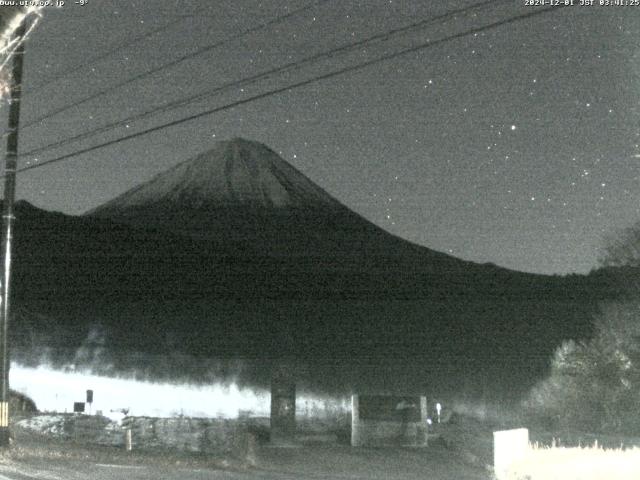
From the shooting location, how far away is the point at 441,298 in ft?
172

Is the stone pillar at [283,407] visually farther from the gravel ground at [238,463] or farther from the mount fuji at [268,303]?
the mount fuji at [268,303]

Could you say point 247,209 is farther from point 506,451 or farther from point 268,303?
point 506,451

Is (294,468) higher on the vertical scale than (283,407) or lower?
lower

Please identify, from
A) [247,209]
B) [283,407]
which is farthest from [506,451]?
[247,209]

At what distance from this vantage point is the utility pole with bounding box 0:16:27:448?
744 inches

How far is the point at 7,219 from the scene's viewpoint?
19.7 metres

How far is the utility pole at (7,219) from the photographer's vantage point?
62.0 ft

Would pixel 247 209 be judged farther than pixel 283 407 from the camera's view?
Yes

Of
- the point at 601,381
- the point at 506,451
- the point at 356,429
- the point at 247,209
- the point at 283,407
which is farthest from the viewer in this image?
the point at 247,209

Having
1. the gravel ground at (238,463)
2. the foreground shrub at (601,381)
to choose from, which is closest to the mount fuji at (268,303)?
the foreground shrub at (601,381)

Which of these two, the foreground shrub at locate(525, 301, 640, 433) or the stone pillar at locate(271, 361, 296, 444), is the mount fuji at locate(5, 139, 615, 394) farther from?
the stone pillar at locate(271, 361, 296, 444)

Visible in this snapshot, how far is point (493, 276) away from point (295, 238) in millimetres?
43718

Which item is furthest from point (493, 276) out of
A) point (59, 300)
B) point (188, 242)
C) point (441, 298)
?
point (59, 300)

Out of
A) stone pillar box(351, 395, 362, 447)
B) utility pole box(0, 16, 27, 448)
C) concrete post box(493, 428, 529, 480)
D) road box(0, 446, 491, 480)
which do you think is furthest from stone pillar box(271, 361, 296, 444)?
concrete post box(493, 428, 529, 480)
